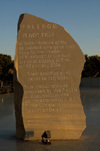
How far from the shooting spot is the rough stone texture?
761 centimetres

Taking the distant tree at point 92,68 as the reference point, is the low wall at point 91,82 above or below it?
below

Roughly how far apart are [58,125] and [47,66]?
165 cm

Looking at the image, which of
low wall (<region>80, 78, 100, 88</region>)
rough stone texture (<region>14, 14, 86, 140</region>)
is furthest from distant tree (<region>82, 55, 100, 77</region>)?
rough stone texture (<region>14, 14, 86, 140</region>)

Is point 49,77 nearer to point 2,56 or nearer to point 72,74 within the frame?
point 72,74

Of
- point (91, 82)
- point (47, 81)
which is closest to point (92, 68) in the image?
point (91, 82)

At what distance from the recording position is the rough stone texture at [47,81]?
761cm

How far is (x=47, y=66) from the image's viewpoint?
7688 mm

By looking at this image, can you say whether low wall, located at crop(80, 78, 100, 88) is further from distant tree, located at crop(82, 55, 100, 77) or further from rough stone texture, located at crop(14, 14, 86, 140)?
rough stone texture, located at crop(14, 14, 86, 140)

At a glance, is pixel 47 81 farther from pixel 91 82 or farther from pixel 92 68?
pixel 92 68

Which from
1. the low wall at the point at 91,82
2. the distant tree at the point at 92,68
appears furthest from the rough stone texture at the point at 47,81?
the distant tree at the point at 92,68

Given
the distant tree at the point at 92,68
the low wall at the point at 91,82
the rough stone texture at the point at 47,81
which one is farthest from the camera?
the distant tree at the point at 92,68

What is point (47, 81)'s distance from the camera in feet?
25.2

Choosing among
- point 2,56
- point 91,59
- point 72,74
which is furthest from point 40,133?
point 91,59

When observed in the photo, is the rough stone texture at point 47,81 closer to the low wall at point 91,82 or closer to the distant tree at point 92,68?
the low wall at point 91,82
